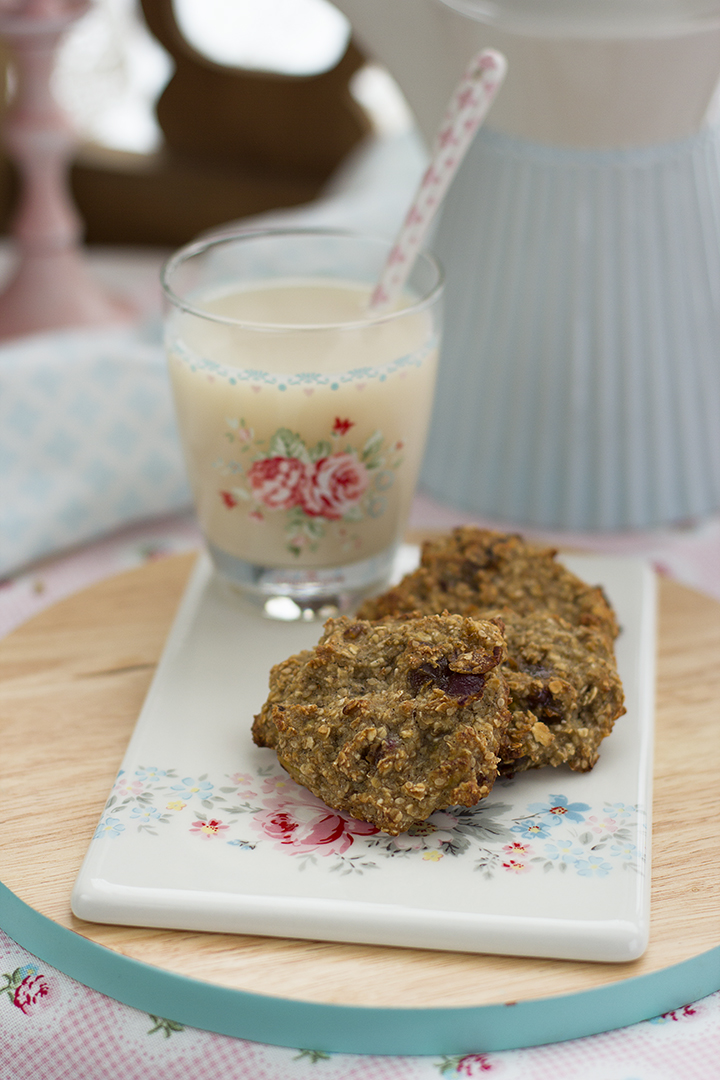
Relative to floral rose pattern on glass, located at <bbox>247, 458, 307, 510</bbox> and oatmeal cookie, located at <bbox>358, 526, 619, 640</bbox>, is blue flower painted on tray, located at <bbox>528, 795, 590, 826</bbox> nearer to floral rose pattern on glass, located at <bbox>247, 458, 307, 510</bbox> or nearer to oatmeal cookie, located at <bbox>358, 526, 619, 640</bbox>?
oatmeal cookie, located at <bbox>358, 526, 619, 640</bbox>

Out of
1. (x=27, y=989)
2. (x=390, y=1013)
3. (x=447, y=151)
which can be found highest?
(x=447, y=151)

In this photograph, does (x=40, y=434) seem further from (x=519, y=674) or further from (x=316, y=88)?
(x=316, y=88)

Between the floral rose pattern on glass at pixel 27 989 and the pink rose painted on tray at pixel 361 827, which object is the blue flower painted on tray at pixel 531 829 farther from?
the floral rose pattern on glass at pixel 27 989

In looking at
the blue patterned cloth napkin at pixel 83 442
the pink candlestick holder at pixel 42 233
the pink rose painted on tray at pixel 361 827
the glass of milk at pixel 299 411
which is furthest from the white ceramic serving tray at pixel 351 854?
the pink candlestick holder at pixel 42 233

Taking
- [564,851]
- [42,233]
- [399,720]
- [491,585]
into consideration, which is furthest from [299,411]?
[42,233]

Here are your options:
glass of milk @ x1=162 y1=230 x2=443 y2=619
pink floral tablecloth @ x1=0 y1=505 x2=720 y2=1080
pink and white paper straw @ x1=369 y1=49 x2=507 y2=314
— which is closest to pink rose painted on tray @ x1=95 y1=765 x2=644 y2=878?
pink floral tablecloth @ x1=0 y1=505 x2=720 y2=1080

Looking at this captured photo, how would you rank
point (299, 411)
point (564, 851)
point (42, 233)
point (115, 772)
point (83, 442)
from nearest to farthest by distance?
point (564, 851)
point (115, 772)
point (299, 411)
point (83, 442)
point (42, 233)

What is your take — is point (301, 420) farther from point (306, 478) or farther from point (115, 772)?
point (115, 772)
